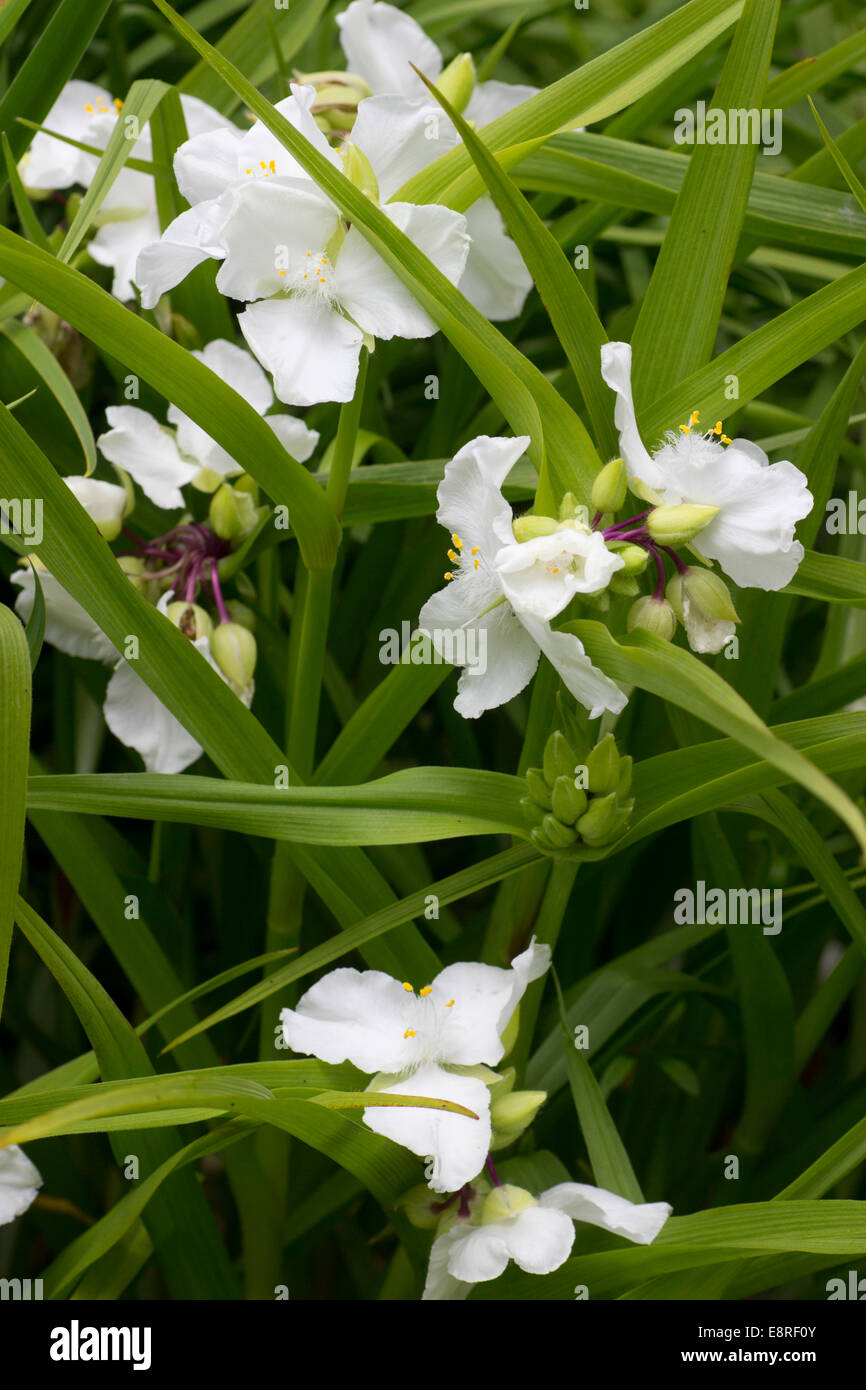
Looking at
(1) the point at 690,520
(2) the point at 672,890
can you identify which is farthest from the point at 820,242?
(2) the point at 672,890

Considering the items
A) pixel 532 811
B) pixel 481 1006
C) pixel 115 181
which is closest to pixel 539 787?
pixel 532 811

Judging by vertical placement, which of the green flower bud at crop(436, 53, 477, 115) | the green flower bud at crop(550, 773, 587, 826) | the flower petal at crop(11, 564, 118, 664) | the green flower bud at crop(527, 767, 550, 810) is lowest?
the green flower bud at crop(550, 773, 587, 826)

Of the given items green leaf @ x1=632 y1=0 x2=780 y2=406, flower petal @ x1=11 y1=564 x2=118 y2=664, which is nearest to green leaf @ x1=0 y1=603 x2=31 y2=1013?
flower petal @ x1=11 y1=564 x2=118 y2=664

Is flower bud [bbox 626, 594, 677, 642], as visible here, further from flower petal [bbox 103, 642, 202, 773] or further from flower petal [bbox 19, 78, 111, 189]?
flower petal [bbox 19, 78, 111, 189]

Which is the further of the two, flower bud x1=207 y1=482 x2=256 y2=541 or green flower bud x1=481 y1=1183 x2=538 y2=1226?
flower bud x1=207 y1=482 x2=256 y2=541

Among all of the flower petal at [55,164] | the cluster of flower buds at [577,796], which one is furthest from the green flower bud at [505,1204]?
the flower petal at [55,164]

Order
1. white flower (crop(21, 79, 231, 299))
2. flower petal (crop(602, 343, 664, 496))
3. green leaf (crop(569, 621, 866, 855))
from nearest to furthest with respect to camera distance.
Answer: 1. green leaf (crop(569, 621, 866, 855))
2. flower petal (crop(602, 343, 664, 496))
3. white flower (crop(21, 79, 231, 299))

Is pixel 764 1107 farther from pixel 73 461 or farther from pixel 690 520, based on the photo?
pixel 73 461

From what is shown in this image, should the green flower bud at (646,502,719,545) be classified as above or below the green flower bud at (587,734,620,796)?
above

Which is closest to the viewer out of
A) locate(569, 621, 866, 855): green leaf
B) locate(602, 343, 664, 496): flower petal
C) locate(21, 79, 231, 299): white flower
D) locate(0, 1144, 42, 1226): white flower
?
locate(569, 621, 866, 855): green leaf
